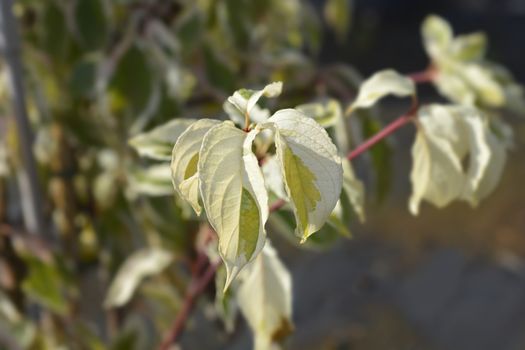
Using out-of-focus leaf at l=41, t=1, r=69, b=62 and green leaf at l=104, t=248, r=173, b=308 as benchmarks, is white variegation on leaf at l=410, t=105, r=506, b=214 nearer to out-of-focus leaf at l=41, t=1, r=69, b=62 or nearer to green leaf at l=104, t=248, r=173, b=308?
green leaf at l=104, t=248, r=173, b=308

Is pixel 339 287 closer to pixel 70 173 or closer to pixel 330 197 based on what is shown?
pixel 70 173

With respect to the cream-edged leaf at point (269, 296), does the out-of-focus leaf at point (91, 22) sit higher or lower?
higher

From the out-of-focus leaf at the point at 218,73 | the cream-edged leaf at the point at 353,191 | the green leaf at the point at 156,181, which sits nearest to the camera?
the cream-edged leaf at the point at 353,191

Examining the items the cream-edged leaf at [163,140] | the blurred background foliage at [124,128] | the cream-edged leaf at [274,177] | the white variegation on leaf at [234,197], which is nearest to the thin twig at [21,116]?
the blurred background foliage at [124,128]

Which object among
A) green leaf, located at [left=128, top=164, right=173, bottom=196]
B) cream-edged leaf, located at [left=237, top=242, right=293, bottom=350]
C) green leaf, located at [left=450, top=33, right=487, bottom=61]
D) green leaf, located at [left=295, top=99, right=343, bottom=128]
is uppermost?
green leaf, located at [left=295, top=99, right=343, bottom=128]

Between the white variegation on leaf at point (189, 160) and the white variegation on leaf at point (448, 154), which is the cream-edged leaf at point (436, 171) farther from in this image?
the white variegation on leaf at point (189, 160)

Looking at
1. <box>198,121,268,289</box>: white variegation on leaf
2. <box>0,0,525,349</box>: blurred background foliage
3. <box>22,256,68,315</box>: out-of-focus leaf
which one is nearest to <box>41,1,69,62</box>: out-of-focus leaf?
<box>0,0,525,349</box>: blurred background foliage
